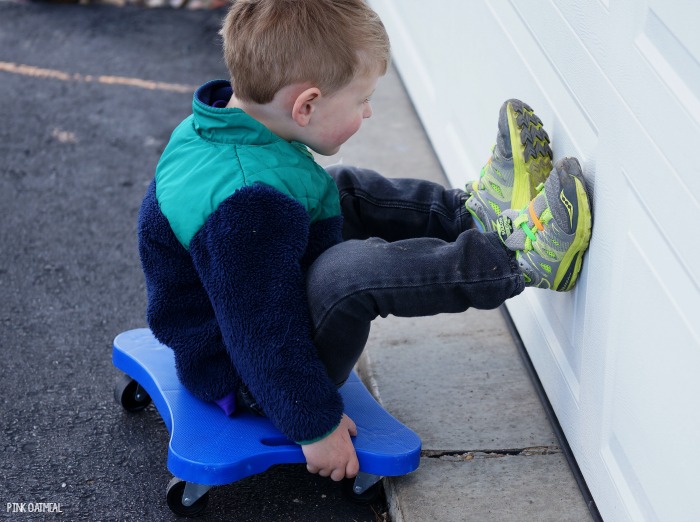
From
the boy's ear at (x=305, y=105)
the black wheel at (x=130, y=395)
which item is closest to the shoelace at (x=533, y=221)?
the boy's ear at (x=305, y=105)

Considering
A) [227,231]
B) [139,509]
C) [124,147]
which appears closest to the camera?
[227,231]

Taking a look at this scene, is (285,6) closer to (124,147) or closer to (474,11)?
(474,11)

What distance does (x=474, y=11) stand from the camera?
2.75 m

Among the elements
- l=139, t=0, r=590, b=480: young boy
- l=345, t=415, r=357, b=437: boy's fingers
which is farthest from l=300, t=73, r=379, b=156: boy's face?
l=345, t=415, r=357, b=437: boy's fingers

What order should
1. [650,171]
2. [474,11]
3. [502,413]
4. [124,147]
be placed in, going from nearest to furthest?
[650,171] < [502,413] < [474,11] < [124,147]

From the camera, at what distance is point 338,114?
189cm

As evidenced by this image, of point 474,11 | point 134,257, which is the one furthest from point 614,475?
point 134,257

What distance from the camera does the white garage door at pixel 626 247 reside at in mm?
1390

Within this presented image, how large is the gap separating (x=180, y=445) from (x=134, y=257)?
1.25 metres

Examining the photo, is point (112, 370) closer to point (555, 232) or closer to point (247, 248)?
point (247, 248)

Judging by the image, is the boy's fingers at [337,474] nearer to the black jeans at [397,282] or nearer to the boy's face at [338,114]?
the black jeans at [397,282]

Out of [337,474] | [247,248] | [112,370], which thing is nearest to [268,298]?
[247,248]

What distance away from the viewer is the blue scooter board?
183 centimetres

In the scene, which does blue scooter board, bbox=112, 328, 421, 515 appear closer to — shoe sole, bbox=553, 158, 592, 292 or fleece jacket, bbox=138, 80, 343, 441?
fleece jacket, bbox=138, 80, 343, 441
